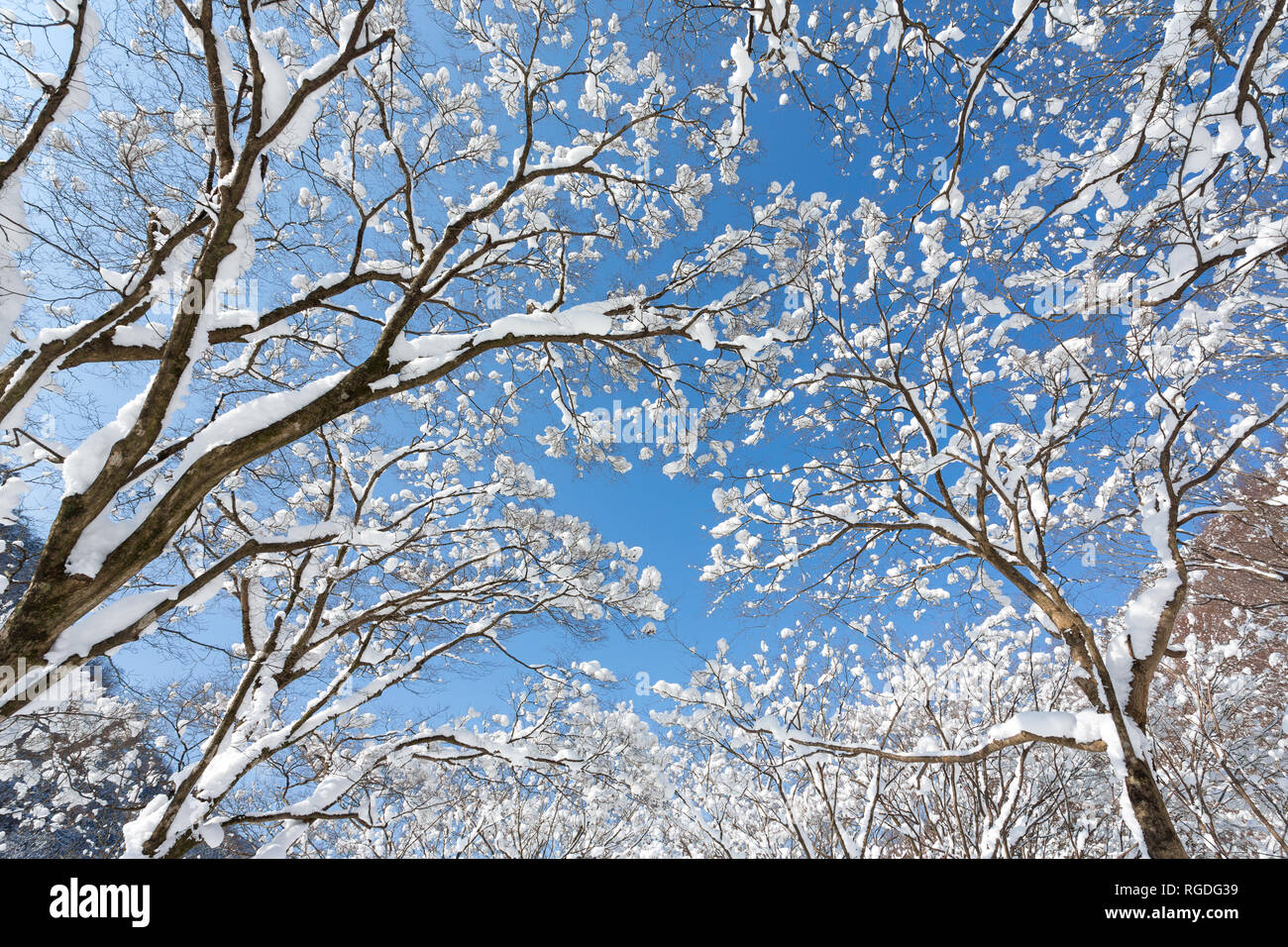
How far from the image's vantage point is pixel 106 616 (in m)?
2.71

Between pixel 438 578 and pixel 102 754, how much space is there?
10.4m

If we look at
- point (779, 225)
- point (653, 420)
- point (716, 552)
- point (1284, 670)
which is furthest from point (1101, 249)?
point (1284, 670)

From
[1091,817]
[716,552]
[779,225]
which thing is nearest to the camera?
[779,225]

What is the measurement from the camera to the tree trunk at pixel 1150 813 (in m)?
3.00

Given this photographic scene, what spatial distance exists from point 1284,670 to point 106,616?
1516cm

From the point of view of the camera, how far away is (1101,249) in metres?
3.40

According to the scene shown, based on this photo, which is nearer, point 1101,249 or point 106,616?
point 106,616

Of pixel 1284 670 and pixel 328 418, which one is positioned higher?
pixel 328 418

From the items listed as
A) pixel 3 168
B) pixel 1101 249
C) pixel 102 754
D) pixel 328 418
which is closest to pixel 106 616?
pixel 328 418

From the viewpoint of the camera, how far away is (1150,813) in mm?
3045

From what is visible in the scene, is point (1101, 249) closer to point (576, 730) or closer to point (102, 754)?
point (576, 730)

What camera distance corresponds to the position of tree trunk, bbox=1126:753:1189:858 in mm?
2996
